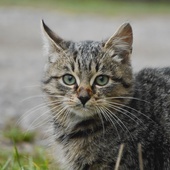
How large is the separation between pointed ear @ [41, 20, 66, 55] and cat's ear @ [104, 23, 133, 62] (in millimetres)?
463

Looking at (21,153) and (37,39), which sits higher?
(37,39)

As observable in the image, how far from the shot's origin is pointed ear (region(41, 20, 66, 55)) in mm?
6633

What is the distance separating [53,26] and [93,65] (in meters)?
16.5

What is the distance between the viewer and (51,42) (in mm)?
6652

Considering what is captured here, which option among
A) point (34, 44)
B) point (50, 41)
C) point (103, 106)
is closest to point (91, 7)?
point (34, 44)

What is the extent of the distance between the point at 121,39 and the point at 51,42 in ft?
2.35

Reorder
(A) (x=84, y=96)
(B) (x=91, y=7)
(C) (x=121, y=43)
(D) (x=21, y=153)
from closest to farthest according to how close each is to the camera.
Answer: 1. (A) (x=84, y=96)
2. (C) (x=121, y=43)
3. (D) (x=21, y=153)
4. (B) (x=91, y=7)

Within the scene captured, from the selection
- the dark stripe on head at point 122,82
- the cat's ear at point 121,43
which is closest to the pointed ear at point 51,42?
the cat's ear at point 121,43

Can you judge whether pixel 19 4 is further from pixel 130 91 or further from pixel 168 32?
pixel 130 91

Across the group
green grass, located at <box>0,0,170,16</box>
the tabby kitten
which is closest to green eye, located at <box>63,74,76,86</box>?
the tabby kitten

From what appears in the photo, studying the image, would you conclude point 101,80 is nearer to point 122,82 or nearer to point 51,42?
point 122,82

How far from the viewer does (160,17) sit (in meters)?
24.8

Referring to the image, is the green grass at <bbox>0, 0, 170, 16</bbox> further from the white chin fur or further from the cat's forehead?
the white chin fur

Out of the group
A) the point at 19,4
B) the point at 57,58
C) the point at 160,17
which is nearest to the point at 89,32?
the point at 160,17
